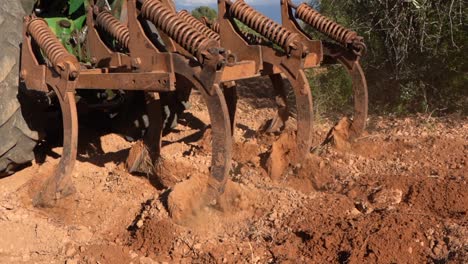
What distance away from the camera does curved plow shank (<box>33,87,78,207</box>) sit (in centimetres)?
344

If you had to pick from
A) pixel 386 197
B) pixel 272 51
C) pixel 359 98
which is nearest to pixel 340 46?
pixel 359 98

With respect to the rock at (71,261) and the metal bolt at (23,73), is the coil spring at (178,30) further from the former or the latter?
the rock at (71,261)

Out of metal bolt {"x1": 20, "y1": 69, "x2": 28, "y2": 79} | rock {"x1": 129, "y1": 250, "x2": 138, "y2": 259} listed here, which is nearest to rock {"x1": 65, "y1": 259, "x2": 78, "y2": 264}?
rock {"x1": 129, "y1": 250, "x2": 138, "y2": 259}

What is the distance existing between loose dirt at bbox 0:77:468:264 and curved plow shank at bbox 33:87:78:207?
0.25ft

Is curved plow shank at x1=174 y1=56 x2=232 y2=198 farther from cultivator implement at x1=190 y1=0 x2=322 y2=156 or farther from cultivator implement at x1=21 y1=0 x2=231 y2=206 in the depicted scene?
cultivator implement at x1=190 y1=0 x2=322 y2=156

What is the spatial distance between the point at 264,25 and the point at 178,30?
1024 mm

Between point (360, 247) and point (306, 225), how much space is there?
0.38m

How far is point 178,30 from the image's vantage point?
3.02m

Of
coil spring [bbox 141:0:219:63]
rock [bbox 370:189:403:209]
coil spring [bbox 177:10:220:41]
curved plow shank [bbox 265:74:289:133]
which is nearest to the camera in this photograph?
coil spring [bbox 141:0:219:63]

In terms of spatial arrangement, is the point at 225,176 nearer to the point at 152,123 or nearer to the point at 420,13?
the point at 152,123

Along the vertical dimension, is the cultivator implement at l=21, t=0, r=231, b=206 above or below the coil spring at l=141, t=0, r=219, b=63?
below

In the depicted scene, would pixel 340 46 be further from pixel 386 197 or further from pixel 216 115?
pixel 216 115

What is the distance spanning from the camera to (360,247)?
2549 mm

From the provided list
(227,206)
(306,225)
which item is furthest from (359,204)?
(227,206)
